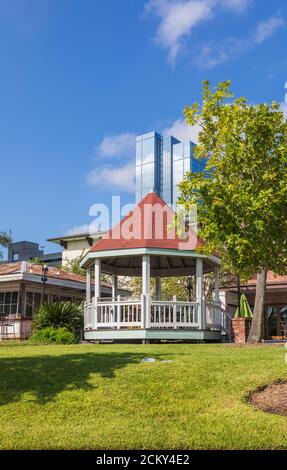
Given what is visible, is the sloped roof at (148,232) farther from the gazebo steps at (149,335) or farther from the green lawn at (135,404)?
the green lawn at (135,404)

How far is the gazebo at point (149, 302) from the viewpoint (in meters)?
17.5

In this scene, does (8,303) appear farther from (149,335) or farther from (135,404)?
(135,404)

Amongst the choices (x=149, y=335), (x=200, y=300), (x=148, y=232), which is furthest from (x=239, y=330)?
(x=148, y=232)

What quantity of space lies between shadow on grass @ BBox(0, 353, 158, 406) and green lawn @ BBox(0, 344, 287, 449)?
15 millimetres

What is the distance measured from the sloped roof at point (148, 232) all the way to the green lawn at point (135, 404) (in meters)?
8.29

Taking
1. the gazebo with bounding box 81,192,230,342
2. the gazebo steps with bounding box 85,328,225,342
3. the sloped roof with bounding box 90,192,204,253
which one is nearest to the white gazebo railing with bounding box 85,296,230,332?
the gazebo with bounding box 81,192,230,342

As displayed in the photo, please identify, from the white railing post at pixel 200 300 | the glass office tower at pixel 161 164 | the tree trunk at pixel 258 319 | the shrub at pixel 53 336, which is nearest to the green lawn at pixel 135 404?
the white railing post at pixel 200 300

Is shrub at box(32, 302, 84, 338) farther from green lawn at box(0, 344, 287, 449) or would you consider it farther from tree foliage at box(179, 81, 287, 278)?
tree foliage at box(179, 81, 287, 278)

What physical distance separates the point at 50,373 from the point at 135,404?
81.5 inches

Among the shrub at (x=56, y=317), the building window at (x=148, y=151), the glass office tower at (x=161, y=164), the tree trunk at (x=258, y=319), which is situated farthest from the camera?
the building window at (x=148, y=151)

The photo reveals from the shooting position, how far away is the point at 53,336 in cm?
1969

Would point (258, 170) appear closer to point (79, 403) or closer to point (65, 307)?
point (79, 403)

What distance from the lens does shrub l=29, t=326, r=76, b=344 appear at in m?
19.3
